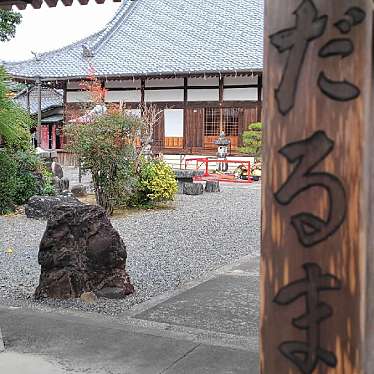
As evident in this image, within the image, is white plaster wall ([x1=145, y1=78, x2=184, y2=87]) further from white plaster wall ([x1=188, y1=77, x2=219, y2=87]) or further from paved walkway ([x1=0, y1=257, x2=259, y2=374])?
paved walkway ([x1=0, y1=257, x2=259, y2=374])

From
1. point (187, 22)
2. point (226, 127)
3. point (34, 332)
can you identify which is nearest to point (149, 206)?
point (34, 332)

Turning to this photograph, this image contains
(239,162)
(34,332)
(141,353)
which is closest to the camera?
(141,353)

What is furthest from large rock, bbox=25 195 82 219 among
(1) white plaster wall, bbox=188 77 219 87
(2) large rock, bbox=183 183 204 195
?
(1) white plaster wall, bbox=188 77 219 87

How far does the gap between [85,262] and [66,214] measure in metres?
0.46

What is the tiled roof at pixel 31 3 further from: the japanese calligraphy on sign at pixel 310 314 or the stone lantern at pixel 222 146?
the stone lantern at pixel 222 146

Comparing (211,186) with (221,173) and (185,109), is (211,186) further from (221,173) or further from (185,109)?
(185,109)

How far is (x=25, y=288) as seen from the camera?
5.72 meters

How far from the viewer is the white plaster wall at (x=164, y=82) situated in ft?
69.3

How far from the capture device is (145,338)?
396cm

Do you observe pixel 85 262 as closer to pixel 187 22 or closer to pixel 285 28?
pixel 285 28

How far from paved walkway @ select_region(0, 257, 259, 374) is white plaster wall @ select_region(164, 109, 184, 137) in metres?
16.2

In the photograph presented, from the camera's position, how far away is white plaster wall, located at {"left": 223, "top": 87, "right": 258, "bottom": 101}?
19.9m

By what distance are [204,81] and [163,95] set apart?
168cm

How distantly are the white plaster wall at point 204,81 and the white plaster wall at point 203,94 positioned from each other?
217mm
